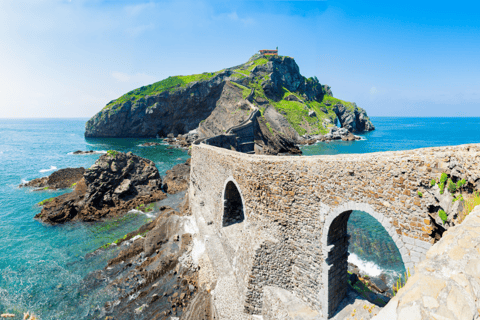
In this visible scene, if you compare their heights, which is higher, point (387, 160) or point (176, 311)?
point (387, 160)

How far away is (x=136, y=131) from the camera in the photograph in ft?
323

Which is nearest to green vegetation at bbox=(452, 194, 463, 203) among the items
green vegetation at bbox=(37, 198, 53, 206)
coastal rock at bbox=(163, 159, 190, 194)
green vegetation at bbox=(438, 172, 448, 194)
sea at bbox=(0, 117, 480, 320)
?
green vegetation at bbox=(438, 172, 448, 194)

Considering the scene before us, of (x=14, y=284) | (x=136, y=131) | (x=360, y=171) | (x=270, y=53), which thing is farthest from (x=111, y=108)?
(x=360, y=171)

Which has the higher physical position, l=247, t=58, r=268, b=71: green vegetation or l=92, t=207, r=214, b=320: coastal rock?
l=247, t=58, r=268, b=71: green vegetation

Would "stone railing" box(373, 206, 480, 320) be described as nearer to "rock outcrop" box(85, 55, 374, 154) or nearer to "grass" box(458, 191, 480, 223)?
"grass" box(458, 191, 480, 223)

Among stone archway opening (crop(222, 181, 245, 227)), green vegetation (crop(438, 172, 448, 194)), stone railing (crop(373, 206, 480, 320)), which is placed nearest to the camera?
stone railing (crop(373, 206, 480, 320))

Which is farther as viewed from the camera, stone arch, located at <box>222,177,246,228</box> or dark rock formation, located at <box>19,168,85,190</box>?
dark rock formation, located at <box>19,168,85,190</box>

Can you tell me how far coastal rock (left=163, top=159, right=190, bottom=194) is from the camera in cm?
3547

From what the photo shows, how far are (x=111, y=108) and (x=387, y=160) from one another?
109 meters

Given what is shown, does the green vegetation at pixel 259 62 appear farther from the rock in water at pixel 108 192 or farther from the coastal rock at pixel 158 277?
the coastal rock at pixel 158 277

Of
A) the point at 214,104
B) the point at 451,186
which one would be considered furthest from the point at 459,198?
the point at 214,104

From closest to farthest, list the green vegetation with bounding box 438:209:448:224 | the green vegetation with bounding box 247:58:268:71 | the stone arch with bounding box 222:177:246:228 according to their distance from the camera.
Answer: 1. the green vegetation with bounding box 438:209:448:224
2. the stone arch with bounding box 222:177:246:228
3. the green vegetation with bounding box 247:58:268:71

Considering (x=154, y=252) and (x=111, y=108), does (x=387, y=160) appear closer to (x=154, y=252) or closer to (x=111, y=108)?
(x=154, y=252)

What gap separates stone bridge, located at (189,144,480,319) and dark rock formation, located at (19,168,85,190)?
35903 millimetres
